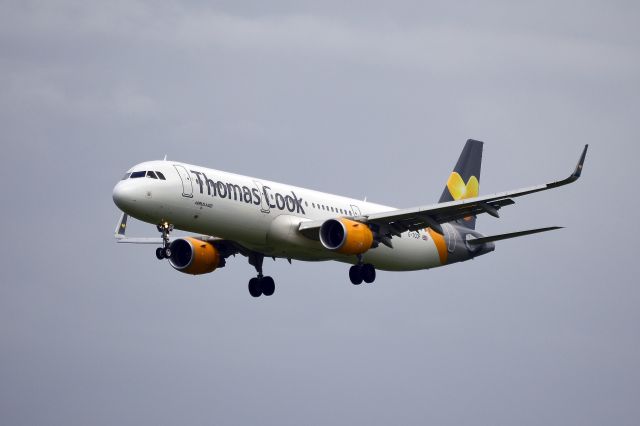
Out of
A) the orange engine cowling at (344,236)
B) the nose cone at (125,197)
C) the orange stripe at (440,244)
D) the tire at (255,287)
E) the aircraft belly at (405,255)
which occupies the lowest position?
the nose cone at (125,197)

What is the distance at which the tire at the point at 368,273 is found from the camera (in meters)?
59.4

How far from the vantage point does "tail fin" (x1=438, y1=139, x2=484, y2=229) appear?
69.8 m

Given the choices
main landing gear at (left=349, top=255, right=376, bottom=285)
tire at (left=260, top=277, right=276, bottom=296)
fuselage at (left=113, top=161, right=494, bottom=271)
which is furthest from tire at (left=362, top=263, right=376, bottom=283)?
tire at (left=260, top=277, right=276, bottom=296)

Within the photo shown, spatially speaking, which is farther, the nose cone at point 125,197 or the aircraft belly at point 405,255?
the aircraft belly at point 405,255

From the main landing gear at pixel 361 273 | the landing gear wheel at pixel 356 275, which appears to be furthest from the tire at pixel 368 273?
the landing gear wheel at pixel 356 275

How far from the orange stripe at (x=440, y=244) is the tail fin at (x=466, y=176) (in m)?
4.42

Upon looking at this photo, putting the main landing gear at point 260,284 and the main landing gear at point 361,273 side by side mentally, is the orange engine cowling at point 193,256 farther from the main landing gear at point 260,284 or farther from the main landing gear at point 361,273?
the main landing gear at point 361,273

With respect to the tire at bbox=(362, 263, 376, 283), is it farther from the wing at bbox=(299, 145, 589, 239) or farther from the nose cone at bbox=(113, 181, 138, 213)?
the nose cone at bbox=(113, 181, 138, 213)

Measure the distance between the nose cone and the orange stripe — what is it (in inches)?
725

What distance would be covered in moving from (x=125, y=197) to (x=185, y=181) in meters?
2.86

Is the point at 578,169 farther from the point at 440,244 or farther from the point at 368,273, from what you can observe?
the point at 440,244

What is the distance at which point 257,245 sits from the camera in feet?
188

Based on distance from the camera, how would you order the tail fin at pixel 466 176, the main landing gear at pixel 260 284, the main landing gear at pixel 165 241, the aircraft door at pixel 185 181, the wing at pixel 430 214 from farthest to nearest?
the tail fin at pixel 466 176, the main landing gear at pixel 260 284, the wing at pixel 430 214, the aircraft door at pixel 185 181, the main landing gear at pixel 165 241

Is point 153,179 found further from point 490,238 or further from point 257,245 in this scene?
point 490,238
